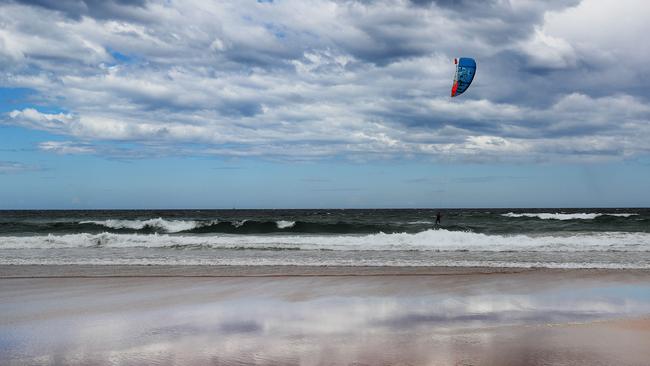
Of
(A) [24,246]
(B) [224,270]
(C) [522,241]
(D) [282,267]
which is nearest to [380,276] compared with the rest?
(D) [282,267]

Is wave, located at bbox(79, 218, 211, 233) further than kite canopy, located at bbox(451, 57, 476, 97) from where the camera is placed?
Yes

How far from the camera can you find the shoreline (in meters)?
11.9

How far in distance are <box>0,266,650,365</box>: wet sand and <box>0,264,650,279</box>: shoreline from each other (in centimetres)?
39

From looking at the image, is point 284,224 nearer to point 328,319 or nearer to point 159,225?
point 159,225

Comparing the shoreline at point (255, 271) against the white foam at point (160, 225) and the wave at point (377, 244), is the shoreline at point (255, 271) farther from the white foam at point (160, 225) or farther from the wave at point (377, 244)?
the white foam at point (160, 225)

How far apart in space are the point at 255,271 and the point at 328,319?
5.93 metres

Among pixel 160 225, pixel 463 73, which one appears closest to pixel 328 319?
pixel 463 73

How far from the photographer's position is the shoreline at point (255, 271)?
1185 cm

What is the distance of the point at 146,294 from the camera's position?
8.99 m

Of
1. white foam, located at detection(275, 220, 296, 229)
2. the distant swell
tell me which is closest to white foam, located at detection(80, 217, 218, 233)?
the distant swell

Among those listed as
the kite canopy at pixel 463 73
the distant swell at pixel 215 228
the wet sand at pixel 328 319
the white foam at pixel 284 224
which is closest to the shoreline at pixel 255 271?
the wet sand at pixel 328 319

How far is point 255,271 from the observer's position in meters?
12.5

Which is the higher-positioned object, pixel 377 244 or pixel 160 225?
pixel 160 225

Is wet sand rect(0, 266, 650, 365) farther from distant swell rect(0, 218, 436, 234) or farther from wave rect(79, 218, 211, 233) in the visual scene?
wave rect(79, 218, 211, 233)
